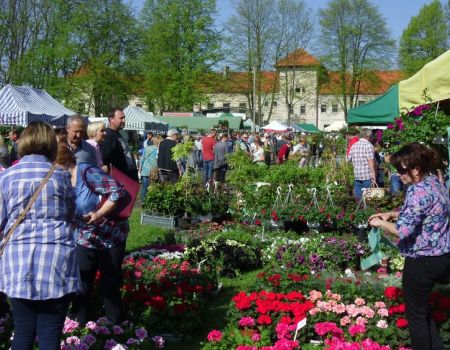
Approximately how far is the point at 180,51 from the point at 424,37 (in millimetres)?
20572

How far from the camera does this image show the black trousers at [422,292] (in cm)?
394

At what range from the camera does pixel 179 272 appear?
607cm

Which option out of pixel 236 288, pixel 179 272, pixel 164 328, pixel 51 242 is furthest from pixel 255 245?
pixel 51 242

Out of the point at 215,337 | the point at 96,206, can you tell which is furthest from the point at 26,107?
the point at 215,337

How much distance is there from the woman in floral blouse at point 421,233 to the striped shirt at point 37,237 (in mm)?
2095

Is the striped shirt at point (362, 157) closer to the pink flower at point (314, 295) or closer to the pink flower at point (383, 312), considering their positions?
the pink flower at point (314, 295)

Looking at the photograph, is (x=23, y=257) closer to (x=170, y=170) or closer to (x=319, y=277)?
(x=319, y=277)

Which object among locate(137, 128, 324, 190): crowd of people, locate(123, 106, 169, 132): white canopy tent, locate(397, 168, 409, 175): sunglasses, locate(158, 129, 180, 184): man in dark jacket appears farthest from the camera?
locate(123, 106, 169, 132): white canopy tent

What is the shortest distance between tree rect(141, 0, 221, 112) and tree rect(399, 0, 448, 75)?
16.7m

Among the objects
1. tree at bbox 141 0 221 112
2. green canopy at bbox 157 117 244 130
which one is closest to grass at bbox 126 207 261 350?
green canopy at bbox 157 117 244 130

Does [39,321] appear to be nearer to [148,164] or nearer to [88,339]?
[88,339]

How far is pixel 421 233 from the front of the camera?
156 inches

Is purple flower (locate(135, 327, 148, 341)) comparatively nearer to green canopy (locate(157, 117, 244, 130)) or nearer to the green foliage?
the green foliage

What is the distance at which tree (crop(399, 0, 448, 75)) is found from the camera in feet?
162
